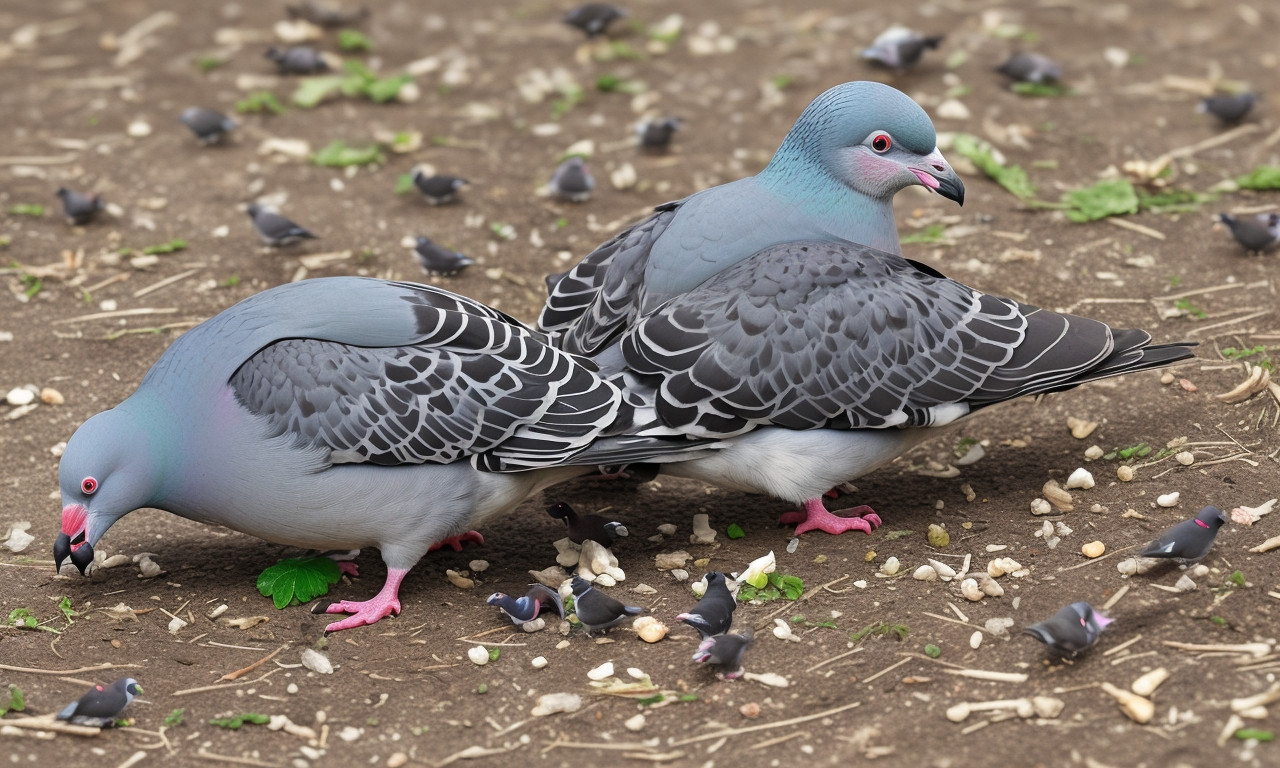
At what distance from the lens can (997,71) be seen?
9.02m

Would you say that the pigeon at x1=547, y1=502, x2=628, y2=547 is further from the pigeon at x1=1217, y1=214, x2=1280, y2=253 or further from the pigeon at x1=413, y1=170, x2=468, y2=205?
the pigeon at x1=1217, y1=214, x2=1280, y2=253

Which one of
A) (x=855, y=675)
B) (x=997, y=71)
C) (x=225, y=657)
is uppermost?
(x=997, y=71)

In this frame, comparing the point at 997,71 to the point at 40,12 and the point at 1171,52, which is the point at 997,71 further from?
the point at 40,12

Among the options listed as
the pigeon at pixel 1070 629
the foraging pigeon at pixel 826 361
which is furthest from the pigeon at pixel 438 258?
the pigeon at pixel 1070 629

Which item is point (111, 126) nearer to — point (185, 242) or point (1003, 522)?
point (185, 242)

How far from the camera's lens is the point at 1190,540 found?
4445 millimetres

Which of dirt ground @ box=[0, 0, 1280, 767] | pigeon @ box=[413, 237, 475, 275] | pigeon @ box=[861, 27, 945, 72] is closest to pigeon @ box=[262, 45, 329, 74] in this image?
dirt ground @ box=[0, 0, 1280, 767]

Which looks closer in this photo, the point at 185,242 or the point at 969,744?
the point at 969,744

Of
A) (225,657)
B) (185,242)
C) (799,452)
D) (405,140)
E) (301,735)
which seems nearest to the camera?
(301,735)

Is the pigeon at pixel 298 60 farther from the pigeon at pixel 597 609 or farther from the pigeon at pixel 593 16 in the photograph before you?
the pigeon at pixel 597 609

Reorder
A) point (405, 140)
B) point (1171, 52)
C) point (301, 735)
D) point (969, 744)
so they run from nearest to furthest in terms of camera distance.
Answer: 1. point (969, 744)
2. point (301, 735)
3. point (405, 140)
4. point (1171, 52)

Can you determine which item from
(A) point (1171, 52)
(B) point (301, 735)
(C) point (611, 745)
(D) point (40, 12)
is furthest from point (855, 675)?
(D) point (40, 12)

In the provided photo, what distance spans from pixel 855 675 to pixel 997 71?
5.88m

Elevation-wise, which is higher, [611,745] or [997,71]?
[997,71]
